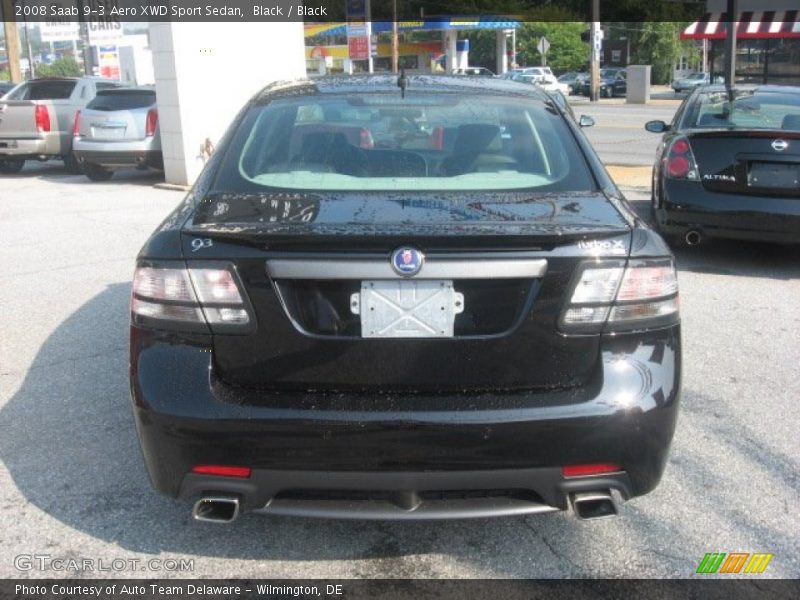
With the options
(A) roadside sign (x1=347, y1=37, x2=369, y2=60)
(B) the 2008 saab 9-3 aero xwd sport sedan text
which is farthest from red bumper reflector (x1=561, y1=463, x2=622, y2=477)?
(A) roadside sign (x1=347, y1=37, x2=369, y2=60)

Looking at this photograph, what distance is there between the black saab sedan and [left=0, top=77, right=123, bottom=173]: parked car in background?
477 inches

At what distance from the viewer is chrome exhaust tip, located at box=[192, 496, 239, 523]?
2896 mm

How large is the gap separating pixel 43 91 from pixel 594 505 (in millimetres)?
16832

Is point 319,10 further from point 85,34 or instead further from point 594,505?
point 594,505

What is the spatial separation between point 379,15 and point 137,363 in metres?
82.2

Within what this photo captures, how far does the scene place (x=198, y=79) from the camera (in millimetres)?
13570

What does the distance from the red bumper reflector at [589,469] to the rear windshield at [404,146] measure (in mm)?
1006

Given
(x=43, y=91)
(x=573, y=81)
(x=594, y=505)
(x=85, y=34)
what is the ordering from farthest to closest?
(x=573, y=81)
(x=85, y=34)
(x=43, y=91)
(x=594, y=505)

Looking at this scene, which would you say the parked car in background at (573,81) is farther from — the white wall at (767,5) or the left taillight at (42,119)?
the left taillight at (42,119)

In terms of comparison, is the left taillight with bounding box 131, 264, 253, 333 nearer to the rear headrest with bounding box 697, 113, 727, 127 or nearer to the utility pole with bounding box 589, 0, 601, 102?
the rear headrest with bounding box 697, 113, 727, 127

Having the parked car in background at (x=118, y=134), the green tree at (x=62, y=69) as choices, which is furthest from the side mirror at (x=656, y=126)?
the green tree at (x=62, y=69)

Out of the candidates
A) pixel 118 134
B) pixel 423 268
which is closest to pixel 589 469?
pixel 423 268

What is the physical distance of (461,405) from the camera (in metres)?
2.80

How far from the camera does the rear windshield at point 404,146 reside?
3.39 meters
